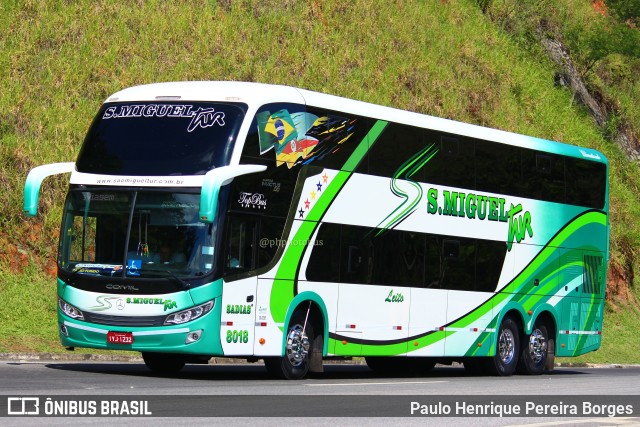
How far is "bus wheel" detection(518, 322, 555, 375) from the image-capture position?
2544 cm

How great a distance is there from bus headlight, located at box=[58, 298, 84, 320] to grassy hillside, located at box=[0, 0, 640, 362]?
4.20 metres

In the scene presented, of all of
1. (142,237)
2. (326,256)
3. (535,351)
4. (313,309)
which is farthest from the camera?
(535,351)

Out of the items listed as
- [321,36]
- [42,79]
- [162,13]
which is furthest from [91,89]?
[321,36]

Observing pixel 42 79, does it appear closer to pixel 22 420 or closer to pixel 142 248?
pixel 142 248

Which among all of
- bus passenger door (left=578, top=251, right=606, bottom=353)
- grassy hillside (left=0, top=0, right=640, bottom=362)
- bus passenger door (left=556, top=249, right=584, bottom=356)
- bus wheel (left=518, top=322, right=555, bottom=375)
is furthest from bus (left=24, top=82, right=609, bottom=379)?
grassy hillside (left=0, top=0, right=640, bottom=362)

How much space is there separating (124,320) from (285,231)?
2.83m

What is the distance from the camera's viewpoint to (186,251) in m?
17.4

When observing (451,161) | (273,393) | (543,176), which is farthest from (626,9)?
(273,393)

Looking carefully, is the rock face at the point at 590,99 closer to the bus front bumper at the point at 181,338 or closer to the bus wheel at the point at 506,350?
the bus wheel at the point at 506,350

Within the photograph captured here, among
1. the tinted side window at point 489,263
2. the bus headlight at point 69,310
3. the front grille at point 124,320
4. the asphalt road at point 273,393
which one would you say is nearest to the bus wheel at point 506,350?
the tinted side window at point 489,263

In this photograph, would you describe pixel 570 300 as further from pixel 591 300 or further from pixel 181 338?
pixel 181 338

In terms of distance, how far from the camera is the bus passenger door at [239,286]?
1761 centimetres

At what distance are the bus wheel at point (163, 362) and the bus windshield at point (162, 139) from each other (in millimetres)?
3307

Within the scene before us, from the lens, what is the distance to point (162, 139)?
17.9 m
